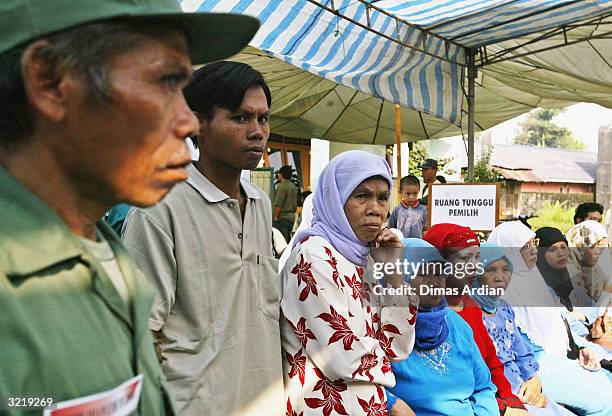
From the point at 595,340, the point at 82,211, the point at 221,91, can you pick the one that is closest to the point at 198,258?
the point at 221,91

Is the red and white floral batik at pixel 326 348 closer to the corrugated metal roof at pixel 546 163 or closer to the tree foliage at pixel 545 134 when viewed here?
the corrugated metal roof at pixel 546 163

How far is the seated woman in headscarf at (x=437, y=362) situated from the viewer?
102 inches

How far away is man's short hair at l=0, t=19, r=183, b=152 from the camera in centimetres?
68

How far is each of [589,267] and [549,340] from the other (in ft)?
4.99

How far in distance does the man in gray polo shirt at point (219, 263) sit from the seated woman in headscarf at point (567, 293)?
3.05 m

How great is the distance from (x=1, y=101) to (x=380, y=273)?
72.0 inches

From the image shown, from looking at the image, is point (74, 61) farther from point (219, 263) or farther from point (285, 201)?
point (285, 201)

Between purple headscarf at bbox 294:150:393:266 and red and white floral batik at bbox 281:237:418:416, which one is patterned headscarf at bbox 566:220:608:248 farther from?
red and white floral batik at bbox 281:237:418:416

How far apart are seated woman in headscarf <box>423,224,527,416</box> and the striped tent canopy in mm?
1876

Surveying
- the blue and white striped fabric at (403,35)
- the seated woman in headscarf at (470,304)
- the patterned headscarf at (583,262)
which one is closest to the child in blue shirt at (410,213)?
the blue and white striped fabric at (403,35)

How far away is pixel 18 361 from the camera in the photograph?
61 cm

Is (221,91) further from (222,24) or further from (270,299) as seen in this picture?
(222,24)

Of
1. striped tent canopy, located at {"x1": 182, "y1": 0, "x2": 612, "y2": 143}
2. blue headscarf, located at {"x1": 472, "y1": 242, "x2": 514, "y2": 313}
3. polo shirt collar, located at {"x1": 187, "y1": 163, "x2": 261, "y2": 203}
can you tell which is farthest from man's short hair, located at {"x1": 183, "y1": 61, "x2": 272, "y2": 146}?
striped tent canopy, located at {"x1": 182, "y1": 0, "x2": 612, "y2": 143}

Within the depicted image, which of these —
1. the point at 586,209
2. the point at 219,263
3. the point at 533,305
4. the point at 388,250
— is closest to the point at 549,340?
the point at 533,305
